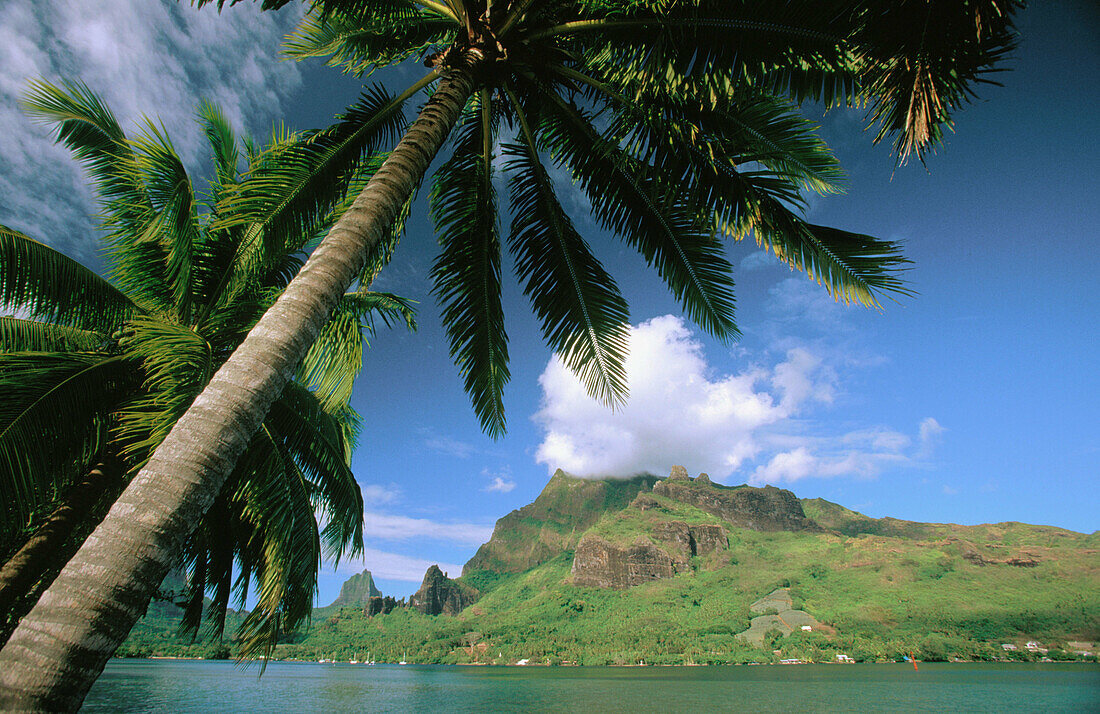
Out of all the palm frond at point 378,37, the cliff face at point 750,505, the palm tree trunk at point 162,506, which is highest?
the cliff face at point 750,505

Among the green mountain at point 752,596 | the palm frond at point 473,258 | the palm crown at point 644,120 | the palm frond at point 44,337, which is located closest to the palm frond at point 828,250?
the palm crown at point 644,120

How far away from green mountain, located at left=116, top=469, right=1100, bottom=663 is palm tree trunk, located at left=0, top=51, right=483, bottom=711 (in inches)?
4486

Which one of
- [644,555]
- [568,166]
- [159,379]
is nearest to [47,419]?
[159,379]

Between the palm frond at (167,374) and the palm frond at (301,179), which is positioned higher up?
the palm frond at (301,179)

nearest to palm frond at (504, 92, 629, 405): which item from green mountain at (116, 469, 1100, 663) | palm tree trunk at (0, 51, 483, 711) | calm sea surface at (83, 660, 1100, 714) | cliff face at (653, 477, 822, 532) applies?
palm tree trunk at (0, 51, 483, 711)

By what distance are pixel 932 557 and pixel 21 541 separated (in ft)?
491

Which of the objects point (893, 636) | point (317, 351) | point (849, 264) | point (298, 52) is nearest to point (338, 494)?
point (317, 351)

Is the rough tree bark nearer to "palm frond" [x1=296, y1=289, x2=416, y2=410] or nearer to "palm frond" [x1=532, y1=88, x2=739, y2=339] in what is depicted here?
"palm frond" [x1=296, y1=289, x2=416, y2=410]

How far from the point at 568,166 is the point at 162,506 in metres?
5.45

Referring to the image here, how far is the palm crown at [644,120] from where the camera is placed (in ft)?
9.87

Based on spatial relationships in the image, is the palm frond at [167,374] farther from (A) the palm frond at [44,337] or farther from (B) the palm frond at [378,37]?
(B) the palm frond at [378,37]

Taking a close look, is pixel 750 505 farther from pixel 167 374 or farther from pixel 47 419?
pixel 47 419

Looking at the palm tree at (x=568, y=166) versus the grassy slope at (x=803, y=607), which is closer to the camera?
the palm tree at (x=568, y=166)

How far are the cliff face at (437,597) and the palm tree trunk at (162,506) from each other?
169 metres
